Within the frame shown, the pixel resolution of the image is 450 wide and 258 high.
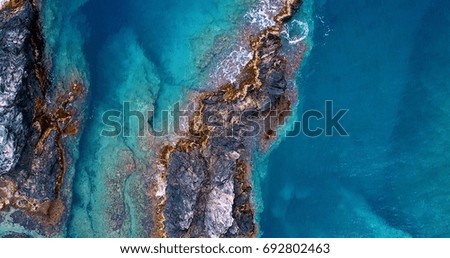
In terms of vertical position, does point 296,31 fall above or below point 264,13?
below

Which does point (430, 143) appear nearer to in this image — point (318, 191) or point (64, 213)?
point (318, 191)

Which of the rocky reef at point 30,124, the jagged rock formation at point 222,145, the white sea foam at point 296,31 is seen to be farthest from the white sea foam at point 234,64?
the rocky reef at point 30,124

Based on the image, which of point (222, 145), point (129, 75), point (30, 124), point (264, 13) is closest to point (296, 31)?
point (264, 13)

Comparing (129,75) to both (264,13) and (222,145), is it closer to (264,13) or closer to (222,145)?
(222,145)

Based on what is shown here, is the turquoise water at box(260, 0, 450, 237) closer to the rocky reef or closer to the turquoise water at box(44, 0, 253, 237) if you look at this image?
the turquoise water at box(44, 0, 253, 237)

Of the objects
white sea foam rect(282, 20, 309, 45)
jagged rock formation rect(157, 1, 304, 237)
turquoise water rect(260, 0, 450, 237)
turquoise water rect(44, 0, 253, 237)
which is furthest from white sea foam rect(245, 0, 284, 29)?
turquoise water rect(260, 0, 450, 237)

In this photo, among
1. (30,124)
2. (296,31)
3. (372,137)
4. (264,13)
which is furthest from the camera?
(296,31)

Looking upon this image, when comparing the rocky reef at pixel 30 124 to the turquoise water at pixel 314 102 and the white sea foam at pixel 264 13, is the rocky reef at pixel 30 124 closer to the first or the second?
the turquoise water at pixel 314 102
